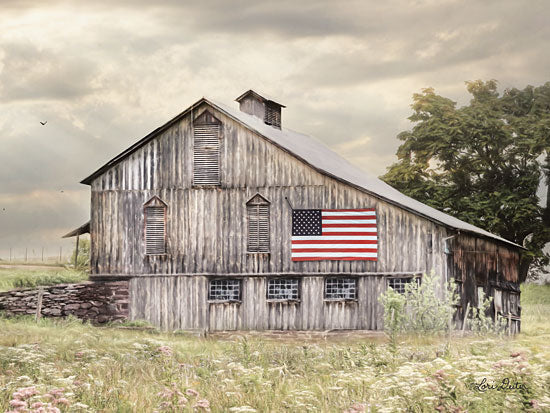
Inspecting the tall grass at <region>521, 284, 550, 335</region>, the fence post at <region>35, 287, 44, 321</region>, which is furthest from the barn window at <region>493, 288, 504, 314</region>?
the fence post at <region>35, 287, 44, 321</region>

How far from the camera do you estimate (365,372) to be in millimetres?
11344

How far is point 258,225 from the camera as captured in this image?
29.9 meters

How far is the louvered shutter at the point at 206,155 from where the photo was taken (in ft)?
100

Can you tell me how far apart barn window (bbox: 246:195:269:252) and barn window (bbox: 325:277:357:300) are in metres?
2.66

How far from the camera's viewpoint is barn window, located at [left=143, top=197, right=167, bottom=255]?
100ft

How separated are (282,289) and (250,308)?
137cm

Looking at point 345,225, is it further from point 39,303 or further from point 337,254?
point 39,303

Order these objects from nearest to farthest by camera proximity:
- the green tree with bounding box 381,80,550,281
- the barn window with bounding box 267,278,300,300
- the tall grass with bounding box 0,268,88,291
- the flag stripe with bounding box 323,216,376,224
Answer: the flag stripe with bounding box 323,216,376,224 < the barn window with bounding box 267,278,300,300 < the tall grass with bounding box 0,268,88,291 < the green tree with bounding box 381,80,550,281

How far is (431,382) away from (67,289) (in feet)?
80.8

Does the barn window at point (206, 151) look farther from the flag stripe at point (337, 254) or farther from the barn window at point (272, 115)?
the barn window at point (272, 115)

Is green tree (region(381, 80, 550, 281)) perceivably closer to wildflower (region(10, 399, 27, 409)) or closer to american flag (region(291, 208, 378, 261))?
american flag (region(291, 208, 378, 261))

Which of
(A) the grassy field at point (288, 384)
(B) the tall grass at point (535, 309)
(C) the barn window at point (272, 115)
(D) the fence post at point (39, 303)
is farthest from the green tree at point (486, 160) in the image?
(A) the grassy field at point (288, 384)

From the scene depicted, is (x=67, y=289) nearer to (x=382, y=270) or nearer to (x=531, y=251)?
(x=382, y=270)

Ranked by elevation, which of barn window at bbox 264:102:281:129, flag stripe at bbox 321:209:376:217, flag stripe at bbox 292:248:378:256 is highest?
barn window at bbox 264:102:281:129
